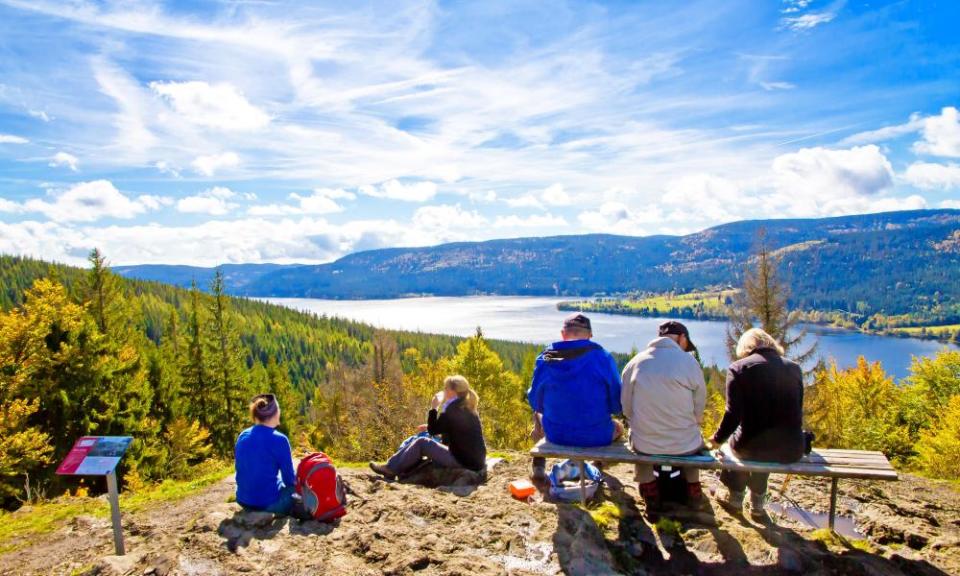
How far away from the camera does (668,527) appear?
5859 millimetres

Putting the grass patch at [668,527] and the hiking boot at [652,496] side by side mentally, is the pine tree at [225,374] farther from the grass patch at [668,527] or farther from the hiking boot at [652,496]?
the grass patch at [668,527]

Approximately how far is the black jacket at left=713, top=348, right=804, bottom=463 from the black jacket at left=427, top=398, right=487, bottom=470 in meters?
3.52

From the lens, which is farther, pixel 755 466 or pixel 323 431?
pixel 323 431

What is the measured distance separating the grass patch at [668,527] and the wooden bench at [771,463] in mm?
624

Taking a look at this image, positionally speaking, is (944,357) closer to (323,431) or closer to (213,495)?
(213,495)

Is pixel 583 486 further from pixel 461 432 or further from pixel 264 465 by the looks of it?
pixel 264 465

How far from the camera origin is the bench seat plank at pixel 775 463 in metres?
5.62

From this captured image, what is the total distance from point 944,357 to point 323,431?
1561 inches

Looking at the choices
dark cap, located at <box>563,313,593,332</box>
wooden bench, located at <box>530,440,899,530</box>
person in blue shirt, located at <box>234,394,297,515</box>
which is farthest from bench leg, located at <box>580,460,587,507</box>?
person in blue shirt, located at <box>234,394,297,515</box>

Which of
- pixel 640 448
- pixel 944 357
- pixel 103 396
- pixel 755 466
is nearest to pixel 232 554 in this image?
pixel 640 448

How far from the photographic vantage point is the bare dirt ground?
5.02 metres

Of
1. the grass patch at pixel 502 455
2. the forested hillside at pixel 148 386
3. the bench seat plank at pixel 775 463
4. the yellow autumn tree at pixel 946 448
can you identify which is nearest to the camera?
the bench seat plank at pixel 775 463

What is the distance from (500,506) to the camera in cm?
643

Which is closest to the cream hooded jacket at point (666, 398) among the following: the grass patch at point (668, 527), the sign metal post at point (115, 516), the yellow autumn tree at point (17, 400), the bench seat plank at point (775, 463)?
the bench seat plank at point (775, 463)
